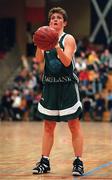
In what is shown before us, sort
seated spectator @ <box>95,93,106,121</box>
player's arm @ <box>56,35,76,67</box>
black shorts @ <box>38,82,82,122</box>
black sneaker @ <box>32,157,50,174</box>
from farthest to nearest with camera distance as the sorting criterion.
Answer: seated spectator @ <box>95,93,106,121</box> < black shorts @ <box>38,82,82,122</box> < black sneaker @ <box>32,157,50,174</box> < player's arm @ <box>56,35,76,67</box>

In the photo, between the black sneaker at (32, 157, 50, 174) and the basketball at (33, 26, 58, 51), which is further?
the black sneaker at (32, 157, 50, 174)

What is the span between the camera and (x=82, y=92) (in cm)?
1873

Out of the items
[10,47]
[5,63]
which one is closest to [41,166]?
[5,63]

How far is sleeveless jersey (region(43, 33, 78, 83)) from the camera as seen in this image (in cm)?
643

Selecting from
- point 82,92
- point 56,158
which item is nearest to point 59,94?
point 56,158

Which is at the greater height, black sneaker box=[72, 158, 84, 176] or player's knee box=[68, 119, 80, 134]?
player's knee box=[68, 119, 80, 134]

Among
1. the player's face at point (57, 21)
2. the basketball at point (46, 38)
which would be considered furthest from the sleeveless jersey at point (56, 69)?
the basketball at point (46, 38)

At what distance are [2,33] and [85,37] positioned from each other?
3.78m

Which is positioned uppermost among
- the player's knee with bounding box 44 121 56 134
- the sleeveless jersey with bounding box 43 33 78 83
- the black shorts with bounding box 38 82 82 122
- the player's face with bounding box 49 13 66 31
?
the player's face with bounding box 49 13 66 31

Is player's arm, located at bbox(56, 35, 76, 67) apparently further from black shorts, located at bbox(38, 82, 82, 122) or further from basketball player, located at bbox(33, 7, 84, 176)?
black shorts, located at bbox(38, 82, 82, 122)

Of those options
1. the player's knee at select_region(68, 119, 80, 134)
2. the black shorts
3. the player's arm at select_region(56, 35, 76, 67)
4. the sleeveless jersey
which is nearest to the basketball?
the player's arm at select_region(56, 35, 76, 67)

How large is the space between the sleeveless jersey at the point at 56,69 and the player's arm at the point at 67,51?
0.07 meters

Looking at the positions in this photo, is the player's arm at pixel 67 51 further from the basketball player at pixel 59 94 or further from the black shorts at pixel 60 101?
the black shorts at pixel 60 101

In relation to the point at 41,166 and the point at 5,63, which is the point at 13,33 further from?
the point at 41,166
